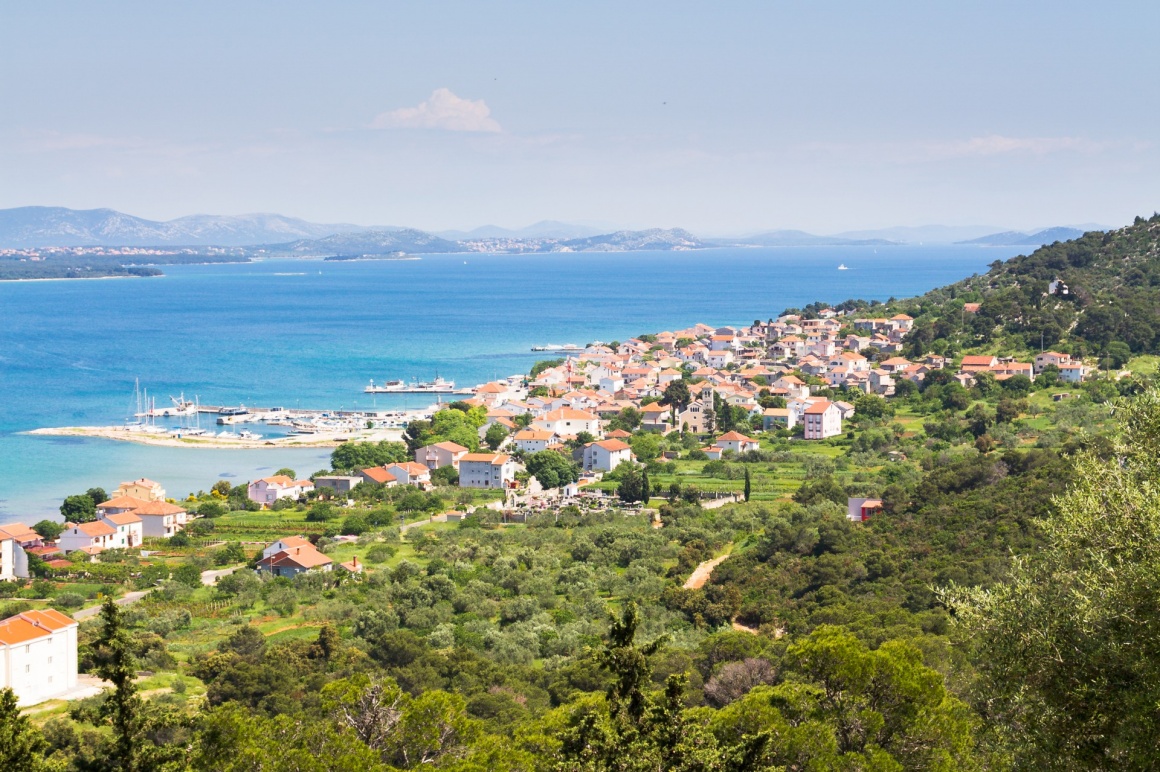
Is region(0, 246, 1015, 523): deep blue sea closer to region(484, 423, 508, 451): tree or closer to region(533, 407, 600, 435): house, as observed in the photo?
→ region(484, 423, 508, 451): tree

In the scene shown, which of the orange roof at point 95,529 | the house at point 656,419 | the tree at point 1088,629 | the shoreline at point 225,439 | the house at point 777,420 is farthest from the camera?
the shoreline at point 225,439

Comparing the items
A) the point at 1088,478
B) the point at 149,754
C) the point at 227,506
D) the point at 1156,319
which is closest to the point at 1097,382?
the point at 1156,319

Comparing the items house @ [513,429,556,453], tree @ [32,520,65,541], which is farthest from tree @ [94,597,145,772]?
house @ [513,429,556,453]

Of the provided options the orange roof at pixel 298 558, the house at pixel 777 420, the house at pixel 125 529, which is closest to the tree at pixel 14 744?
the orange roof at pixel 298 558

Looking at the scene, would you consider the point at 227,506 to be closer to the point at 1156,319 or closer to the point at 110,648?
the point at 110,648

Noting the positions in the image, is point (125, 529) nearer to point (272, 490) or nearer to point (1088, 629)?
point (272, 490)

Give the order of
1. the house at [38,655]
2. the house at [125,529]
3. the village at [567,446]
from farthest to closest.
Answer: the house at [125,529], the village at [567,446], the house at [38,655]

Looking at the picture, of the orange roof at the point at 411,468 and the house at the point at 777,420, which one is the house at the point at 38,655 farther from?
the house at the point at 777,420
